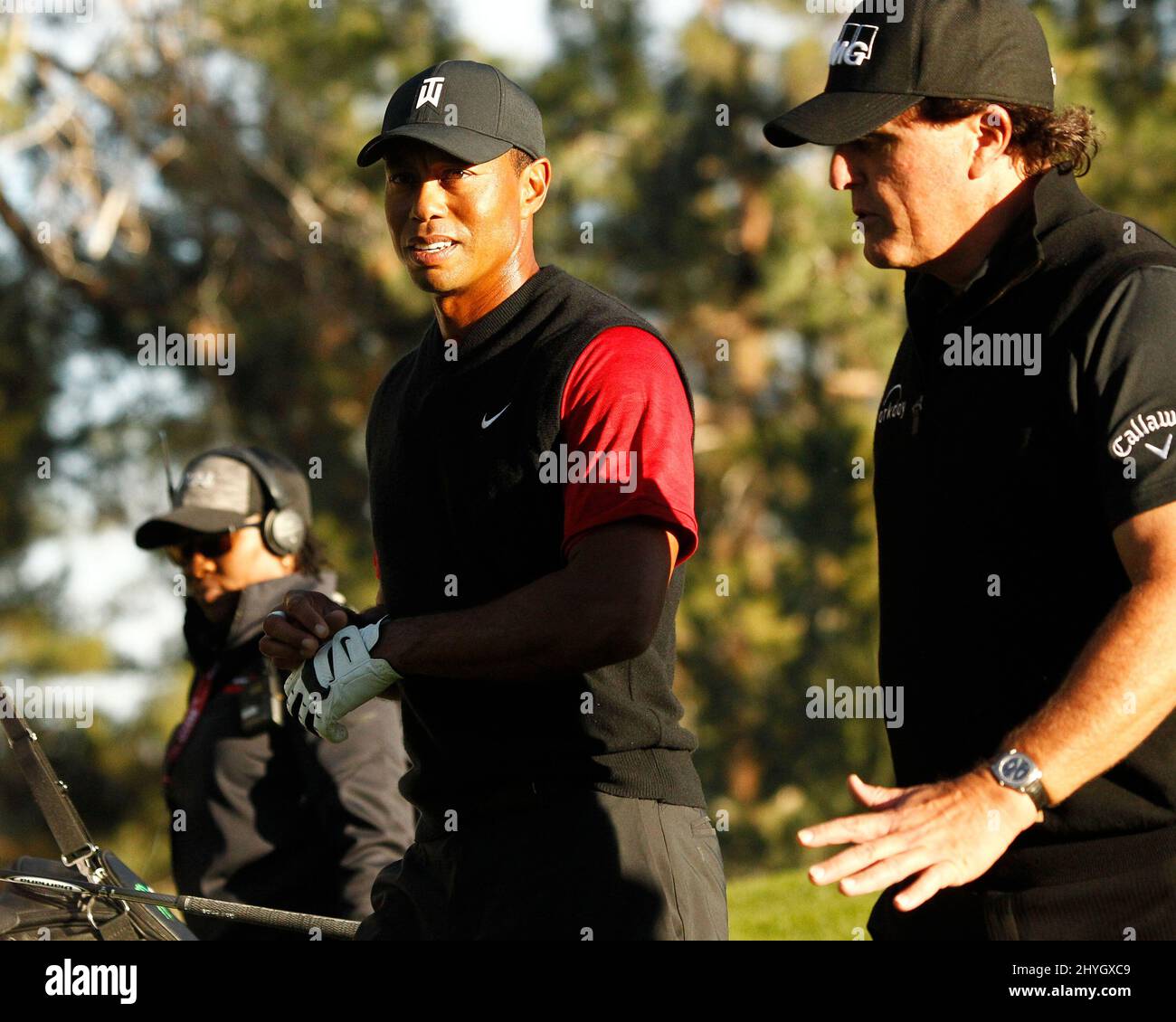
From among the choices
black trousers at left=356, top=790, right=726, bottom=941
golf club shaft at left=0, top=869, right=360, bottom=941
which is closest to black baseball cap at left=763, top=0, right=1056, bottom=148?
black trousers at left=356, top=790, right=726, bottom=941

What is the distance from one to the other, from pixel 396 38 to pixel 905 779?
17673 mm

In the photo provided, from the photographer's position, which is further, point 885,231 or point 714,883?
point 714,883

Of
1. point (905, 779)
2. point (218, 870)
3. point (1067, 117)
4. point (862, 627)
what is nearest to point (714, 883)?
point (905, 779)

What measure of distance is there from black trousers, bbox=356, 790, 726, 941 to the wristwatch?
881 millimetres

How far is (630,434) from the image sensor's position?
119 inches

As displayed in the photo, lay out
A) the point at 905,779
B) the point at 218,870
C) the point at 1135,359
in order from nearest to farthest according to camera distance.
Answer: the point at 1135,359 < the point at 905,779 < the point at 218,870

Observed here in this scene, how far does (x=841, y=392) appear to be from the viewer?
64.5 feet

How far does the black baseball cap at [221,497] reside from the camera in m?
5.26

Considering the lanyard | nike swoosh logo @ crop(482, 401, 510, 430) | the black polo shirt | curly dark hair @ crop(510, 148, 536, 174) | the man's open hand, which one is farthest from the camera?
the lanyard

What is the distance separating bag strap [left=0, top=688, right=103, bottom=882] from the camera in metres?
3.75

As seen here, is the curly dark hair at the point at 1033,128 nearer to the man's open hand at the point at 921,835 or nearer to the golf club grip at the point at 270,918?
the man's open hand at the point at 921,835

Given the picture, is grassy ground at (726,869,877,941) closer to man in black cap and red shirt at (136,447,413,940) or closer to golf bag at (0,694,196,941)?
man in black cap and red shirt at (136,447,413,940)

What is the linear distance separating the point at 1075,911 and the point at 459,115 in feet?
6.33
